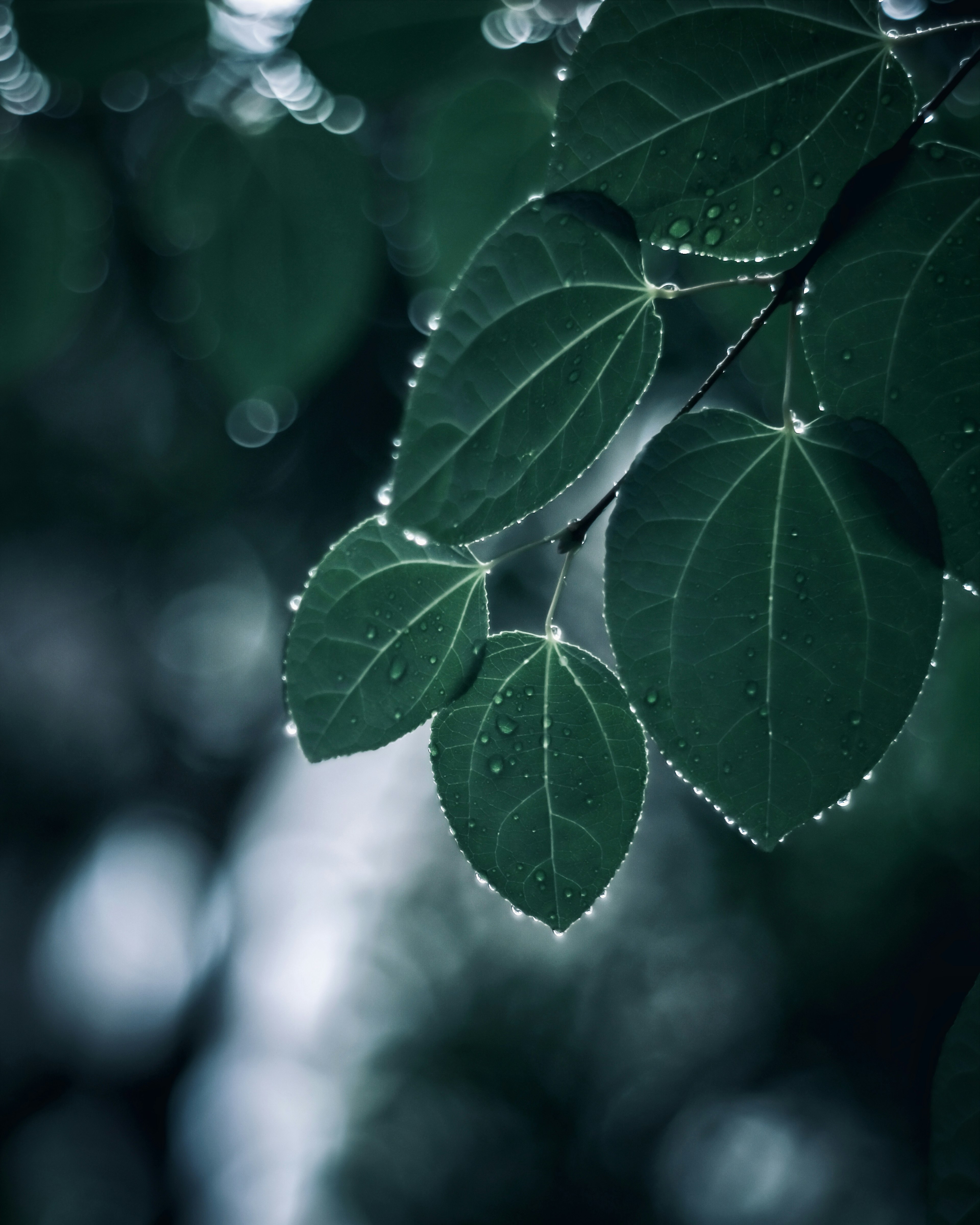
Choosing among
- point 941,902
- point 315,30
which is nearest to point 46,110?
point 315,30

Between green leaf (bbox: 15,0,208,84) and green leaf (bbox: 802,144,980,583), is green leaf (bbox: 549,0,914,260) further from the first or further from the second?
green leaf (bbox: 15,0,208,84)

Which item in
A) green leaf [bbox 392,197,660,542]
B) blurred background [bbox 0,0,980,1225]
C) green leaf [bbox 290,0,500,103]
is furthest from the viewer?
blurred background [bbox 0,0,980,1225]

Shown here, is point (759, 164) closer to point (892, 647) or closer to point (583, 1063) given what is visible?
point (892, 647)

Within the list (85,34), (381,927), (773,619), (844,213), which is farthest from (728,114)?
(381,927)

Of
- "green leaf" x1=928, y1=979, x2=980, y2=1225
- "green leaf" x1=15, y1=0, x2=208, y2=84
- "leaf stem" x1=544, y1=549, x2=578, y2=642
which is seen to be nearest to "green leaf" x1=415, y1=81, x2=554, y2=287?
"green leaf" x1=15, y1=0, x2=208, y2=84

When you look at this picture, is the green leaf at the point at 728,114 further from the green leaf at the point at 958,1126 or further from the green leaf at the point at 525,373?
the green leaf at the point at 958,1126

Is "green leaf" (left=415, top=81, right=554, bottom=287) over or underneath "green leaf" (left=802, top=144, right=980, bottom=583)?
underneath

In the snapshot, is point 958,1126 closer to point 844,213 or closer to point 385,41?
point 844,213
